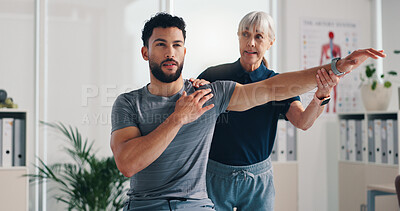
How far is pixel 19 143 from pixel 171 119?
220 centimetres

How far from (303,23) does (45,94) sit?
257 centimetres

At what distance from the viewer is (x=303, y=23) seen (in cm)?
423

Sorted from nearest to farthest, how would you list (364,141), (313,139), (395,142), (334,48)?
(395,142) → (364,141) → (313,139) → (334,48)

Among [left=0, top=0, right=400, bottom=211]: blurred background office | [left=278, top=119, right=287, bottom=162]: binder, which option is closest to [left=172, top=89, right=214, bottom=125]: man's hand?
[left=0, top=0, right=400, bottom=211]: blurred background office

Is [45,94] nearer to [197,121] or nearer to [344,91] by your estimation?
[197,121]

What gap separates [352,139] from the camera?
154 inches

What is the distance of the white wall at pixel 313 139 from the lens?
419cm

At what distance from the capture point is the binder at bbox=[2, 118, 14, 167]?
3143 mm

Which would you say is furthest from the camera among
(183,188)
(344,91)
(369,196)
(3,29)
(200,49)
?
(344,91)

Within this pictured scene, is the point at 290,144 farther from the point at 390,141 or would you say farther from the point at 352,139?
the point at 390,141

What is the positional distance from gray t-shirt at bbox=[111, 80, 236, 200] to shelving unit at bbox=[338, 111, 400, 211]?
8.17ft

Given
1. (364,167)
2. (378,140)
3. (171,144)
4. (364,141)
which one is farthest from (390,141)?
(171,144)

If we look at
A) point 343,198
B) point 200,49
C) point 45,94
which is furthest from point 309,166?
point 45,94

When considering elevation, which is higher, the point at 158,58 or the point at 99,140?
the point at 158,58
